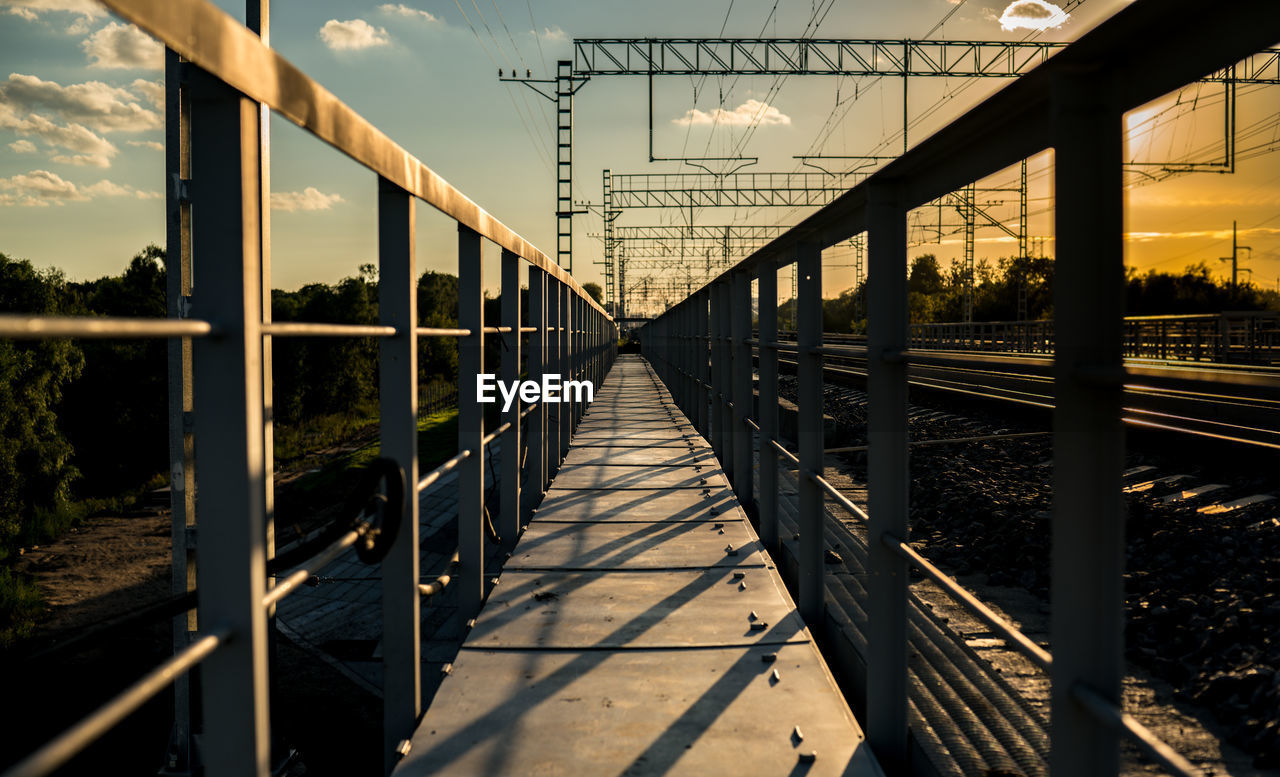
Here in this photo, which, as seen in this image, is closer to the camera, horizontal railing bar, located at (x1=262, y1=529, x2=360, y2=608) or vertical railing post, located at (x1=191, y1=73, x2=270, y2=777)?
vertical railing post, located at (x1=191, y1=73, x2=270, y2=777)

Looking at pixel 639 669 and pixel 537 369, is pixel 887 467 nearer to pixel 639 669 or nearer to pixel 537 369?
pixel 639 669

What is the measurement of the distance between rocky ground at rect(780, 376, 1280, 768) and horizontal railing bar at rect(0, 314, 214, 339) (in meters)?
3.78

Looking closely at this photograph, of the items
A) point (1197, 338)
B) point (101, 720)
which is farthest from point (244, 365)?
point (1197, 338)

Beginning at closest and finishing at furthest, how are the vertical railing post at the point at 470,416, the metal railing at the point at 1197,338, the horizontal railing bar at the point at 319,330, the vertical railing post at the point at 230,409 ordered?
the vertical railing post at the point at 230,409 < the horizontal railing bar at the point at 319,330 < the vertical railing post at the point at 470,416 < the metal railing at the point at 1197,338

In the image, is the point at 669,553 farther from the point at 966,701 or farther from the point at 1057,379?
the point at 1057,379

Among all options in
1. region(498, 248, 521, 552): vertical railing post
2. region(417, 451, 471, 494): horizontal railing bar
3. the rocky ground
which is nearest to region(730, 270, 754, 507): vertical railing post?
region(498, 248, 521, 552): vertical railing post

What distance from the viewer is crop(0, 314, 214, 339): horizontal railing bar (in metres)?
0.77

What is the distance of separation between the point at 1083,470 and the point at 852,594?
4315mm

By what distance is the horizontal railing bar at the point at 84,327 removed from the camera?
773 mm

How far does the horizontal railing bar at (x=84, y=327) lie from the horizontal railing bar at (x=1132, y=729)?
1289 millimetres

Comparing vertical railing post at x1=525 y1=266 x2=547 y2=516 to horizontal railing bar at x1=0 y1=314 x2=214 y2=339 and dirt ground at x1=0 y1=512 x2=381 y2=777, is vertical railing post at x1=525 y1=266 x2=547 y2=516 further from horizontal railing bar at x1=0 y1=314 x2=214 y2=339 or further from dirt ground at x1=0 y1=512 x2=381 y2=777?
horizontal railing bar at x1=0 y1=314 x2=214 y2=339

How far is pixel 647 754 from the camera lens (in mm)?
2037

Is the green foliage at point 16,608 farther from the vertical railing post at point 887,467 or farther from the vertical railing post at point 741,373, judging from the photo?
the vertical railing post at point 887,467

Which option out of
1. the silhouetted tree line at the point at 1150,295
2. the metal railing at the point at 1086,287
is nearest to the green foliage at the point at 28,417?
the silhouetted tree line at the point at 1150,295
